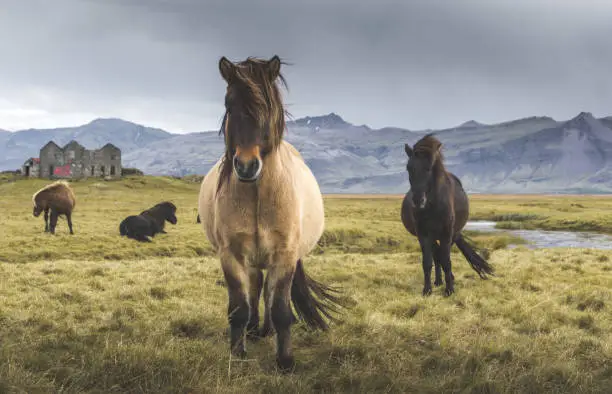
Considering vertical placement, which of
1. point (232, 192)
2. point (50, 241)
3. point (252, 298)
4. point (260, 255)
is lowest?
point (50, 241)

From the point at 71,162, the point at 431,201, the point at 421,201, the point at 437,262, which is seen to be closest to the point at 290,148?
the point at 421,201

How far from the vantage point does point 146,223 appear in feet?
66.3

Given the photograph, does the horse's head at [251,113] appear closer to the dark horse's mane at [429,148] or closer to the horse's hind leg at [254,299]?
the horse's hind leg at [254,299]

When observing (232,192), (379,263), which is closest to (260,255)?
(232,192)

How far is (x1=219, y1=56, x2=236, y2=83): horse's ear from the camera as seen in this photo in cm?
410

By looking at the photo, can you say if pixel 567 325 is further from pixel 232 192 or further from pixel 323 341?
pixel 232 192

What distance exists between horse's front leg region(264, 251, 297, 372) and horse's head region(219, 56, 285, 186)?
109 centimetres

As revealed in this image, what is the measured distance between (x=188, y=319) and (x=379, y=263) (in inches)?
333

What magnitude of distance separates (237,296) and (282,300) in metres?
0.47

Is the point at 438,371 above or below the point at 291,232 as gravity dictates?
below

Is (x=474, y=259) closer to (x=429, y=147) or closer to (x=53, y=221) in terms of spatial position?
(x=429, y=147)

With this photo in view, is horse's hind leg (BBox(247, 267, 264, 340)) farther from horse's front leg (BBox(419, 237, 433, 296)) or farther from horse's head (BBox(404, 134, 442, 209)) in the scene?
horse's front leg (BBox(419, 237, 433, 296))

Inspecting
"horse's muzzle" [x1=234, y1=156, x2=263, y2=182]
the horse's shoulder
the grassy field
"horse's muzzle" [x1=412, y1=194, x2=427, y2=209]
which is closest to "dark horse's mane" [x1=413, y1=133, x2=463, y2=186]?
"horse's muzzle" [x1=412, y1=194, x2=427, y2=209]

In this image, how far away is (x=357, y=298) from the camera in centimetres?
853
